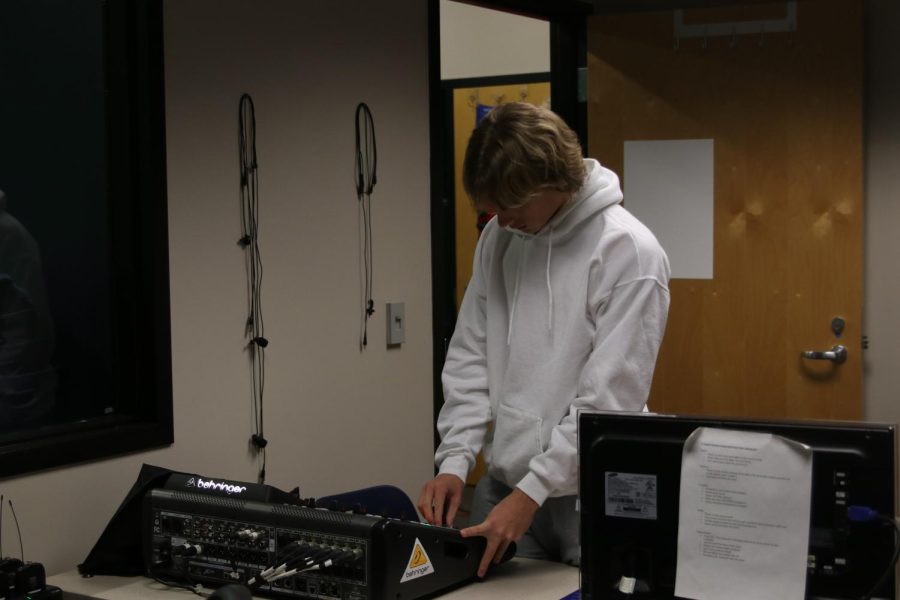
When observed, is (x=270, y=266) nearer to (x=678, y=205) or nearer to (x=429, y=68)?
(x=429, y=68)

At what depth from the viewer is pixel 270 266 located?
270cm

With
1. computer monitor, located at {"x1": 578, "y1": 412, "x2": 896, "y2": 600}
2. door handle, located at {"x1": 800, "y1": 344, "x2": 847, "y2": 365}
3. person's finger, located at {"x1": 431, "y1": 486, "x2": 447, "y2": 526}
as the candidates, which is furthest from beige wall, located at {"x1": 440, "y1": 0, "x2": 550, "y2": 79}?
computer monitor, located at {"x1": 578, "y1": 412, "x2": 896, "y2": 600}

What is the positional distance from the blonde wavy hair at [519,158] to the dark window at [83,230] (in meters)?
0.85

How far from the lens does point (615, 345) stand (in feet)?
6.04

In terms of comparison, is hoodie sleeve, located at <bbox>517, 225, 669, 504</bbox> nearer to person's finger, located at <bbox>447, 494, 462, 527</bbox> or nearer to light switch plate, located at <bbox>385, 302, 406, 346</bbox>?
person's finger, located at <bbox>447, 494, 462, 527</bbox>

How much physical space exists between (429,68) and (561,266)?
1.43 m

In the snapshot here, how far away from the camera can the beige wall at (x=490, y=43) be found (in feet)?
17.8

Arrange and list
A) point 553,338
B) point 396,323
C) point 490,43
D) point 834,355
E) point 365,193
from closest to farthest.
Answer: point 553,338
point 365,193
point 396,323
point 834,355
point 490,43

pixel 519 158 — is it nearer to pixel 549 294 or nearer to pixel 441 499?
pixel 549 294

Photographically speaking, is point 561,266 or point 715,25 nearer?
point 561,266

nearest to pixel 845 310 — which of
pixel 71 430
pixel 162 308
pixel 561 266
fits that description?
pixel 561 266

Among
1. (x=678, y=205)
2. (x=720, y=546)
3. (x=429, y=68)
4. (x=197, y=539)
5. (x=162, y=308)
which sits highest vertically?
(x=429, y=68)

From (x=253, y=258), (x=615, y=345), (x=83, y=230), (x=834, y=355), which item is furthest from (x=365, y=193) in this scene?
(x=834, y=355)

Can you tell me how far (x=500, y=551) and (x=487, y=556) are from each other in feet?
0.12
